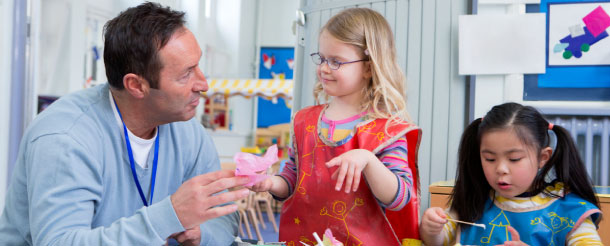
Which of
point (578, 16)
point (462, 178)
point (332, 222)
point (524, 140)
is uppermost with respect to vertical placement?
point (578, 16)

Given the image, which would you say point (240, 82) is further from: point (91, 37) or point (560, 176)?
point (560, 176)

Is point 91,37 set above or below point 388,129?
above

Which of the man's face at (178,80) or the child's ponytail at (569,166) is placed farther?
the child's ponytail at (569,166)

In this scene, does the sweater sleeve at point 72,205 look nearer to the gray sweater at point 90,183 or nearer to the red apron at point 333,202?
the gray sweater at point 90,183

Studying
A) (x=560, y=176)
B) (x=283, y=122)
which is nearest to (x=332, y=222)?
(x=560, y=176)

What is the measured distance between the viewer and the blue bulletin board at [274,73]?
9.40 m

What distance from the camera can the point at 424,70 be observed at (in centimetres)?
282

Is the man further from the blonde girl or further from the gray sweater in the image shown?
the blonde girl

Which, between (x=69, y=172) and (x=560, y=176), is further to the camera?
(x=560, y=176)

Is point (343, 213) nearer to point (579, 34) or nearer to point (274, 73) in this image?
point (579, 34)

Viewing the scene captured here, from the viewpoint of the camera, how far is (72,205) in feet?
3.85

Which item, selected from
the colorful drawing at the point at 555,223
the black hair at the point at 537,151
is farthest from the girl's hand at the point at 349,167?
the colorful drawing at the point at 555,223

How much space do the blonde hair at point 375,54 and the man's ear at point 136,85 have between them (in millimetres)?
556

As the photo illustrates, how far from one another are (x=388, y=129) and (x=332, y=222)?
12.3 inches
